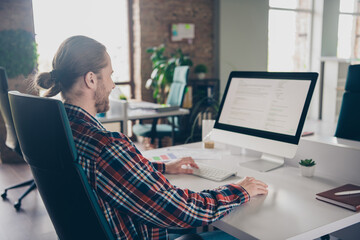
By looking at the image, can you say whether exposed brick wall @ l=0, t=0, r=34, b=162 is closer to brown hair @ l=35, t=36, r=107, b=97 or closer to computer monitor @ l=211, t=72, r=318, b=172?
computer monitor @ l=211, t=72, r=318, b=172

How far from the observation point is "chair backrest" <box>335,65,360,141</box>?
2283mm

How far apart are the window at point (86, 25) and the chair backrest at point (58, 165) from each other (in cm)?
364

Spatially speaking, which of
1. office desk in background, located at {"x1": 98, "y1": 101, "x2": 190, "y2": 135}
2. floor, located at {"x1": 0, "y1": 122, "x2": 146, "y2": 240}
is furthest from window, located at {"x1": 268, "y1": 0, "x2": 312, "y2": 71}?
floor, located at {"x1": 0, "y1": 122, "x2": 146, "y2": 240}

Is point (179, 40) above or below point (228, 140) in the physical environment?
above

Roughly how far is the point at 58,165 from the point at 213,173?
80 centimetres

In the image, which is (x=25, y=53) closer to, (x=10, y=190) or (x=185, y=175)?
(x=10, y=190)

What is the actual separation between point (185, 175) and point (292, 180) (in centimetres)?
45

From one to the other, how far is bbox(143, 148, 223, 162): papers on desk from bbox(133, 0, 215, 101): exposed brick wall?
3.60 meters

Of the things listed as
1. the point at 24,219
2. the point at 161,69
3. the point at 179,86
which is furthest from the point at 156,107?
the point at 24,219

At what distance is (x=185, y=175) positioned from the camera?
1.62 m

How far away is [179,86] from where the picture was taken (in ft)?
14.6

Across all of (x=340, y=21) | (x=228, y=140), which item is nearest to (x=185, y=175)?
(x=228, y=140)

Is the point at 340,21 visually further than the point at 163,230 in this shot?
Yes

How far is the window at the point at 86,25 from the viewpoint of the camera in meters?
4.85
